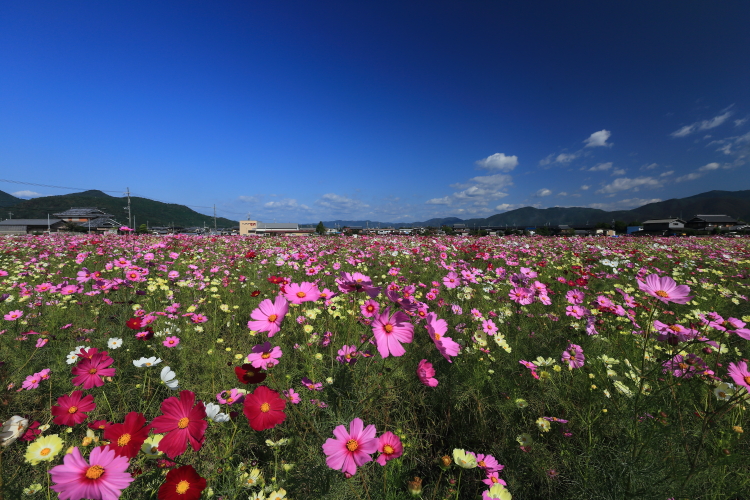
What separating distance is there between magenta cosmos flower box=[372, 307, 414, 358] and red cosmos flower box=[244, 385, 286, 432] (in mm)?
337

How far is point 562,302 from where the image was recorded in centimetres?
296

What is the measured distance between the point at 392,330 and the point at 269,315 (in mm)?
462

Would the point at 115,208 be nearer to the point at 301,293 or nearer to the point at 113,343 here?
the point at 113,343

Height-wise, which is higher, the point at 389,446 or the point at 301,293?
the point at 301,293

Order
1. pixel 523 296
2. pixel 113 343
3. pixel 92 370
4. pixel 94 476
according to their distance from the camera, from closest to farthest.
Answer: pixel 94 476
pixel 92 370
pixel 113 343
pixel 523 296

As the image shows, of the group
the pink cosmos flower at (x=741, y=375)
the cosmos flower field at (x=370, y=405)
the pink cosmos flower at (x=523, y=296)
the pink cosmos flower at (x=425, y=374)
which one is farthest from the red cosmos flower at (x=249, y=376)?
the pink cosmos flower at (x=523, y=296)

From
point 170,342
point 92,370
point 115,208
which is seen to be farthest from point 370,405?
point 115,208

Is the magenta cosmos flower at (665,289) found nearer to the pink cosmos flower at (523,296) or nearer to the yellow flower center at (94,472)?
the pink cosmos flower at (523,296)

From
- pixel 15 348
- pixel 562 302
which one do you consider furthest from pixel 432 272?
pixel 15 348

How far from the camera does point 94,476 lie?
2.13 ft

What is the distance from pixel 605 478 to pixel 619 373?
3.11 ft

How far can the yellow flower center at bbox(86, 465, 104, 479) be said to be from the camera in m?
0.65

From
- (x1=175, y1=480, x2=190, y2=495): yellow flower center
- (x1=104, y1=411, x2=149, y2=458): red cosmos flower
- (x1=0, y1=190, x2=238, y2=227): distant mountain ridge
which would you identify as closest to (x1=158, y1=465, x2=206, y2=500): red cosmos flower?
(x1=175, y1=480, x2=190, y2=495): yellow flower center

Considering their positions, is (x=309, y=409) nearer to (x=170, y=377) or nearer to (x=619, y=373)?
(x=170, y=377)
